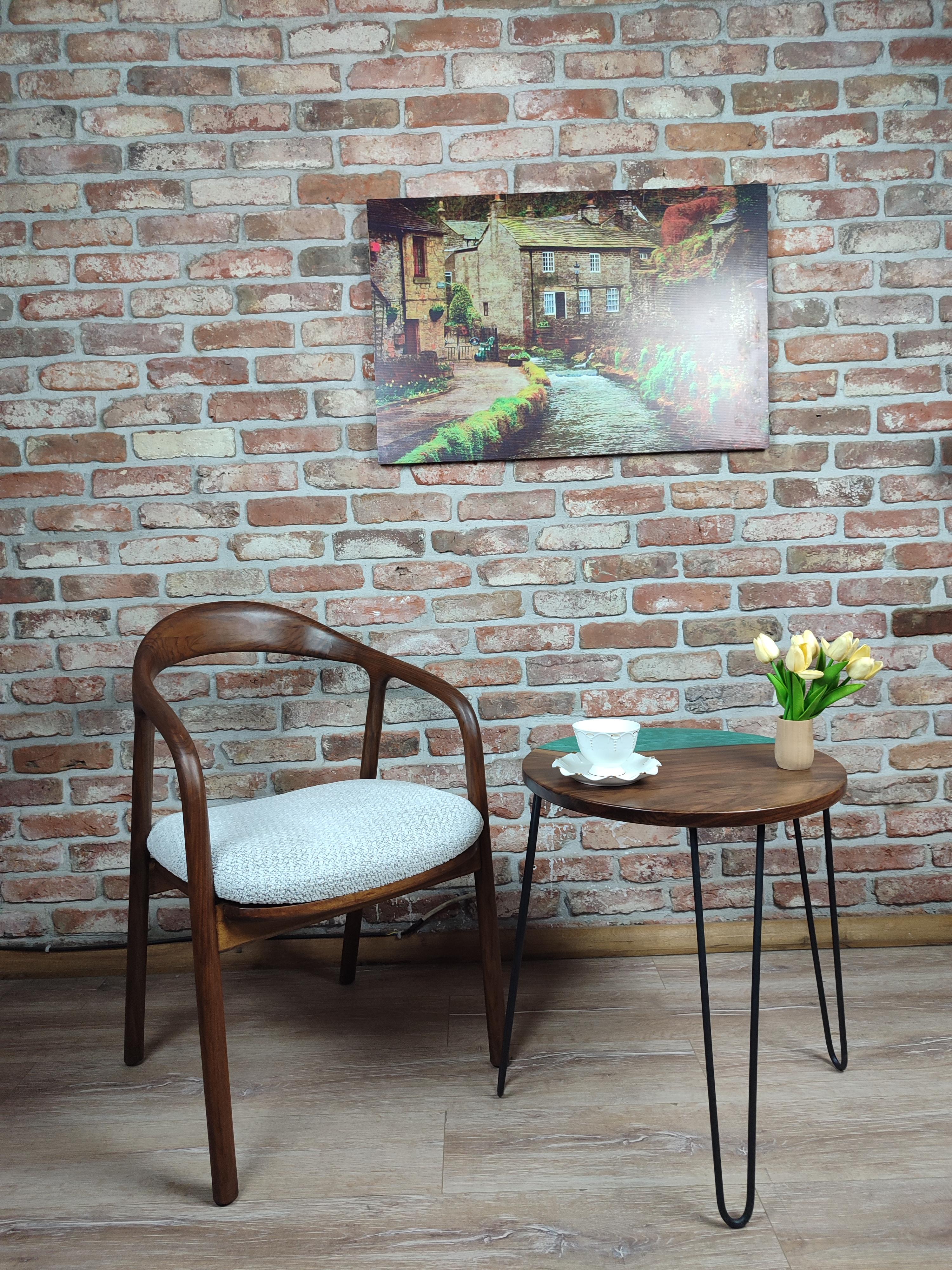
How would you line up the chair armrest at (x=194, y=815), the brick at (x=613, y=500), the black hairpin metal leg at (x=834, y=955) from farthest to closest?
the brick at (x=613, y=500) < the black hairpin metal leg at (x=834, y=955) < the chair armrest at (x=194, y=815)

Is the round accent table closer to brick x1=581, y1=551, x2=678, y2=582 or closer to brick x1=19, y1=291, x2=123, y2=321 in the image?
brick x1=581, y1=551, x2=678, y2=582

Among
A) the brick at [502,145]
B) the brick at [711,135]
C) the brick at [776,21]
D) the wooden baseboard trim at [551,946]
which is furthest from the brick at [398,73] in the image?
the wooden baseboard trim at [551,946]

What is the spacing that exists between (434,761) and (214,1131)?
0.91 metres

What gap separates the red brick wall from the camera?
1936 mm

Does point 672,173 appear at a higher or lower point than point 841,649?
higher

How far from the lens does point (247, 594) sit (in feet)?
6.67

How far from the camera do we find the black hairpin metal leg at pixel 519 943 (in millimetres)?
1519

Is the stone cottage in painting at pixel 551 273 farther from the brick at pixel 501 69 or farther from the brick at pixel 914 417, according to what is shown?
the brick at pixel 914 417

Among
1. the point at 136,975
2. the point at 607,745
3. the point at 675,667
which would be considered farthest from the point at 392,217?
the point at 136,975

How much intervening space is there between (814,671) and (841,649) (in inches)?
2.4

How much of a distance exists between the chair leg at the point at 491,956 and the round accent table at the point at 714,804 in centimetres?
9

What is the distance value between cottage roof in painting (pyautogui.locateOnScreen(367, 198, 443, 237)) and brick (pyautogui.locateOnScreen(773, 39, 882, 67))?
2.79ft

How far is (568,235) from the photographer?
1.96m

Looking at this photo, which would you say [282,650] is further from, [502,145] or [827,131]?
[827,131]
